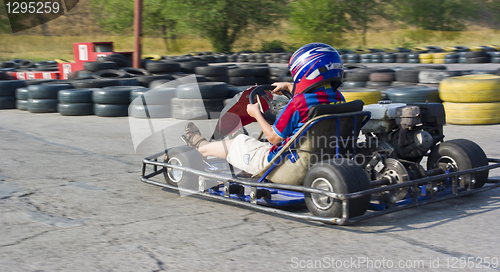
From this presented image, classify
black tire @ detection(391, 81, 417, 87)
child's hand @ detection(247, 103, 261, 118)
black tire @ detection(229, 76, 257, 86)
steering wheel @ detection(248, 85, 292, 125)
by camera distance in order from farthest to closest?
black tire @ detection(229, 76, 257, 86), black tire @ detection(391, 81, 417, 87), steering wheel @ detection(248, 85, 292, 125), child's hand @ detection(247, 103, 261, 118)

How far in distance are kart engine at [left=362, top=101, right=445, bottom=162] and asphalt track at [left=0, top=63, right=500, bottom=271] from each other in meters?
0.46

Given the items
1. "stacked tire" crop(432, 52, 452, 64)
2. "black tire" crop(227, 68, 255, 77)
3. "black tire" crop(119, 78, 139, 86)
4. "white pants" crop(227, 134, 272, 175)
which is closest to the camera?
"white pants" crop(227, 134, 272, 175)

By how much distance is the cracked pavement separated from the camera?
2.74 meters

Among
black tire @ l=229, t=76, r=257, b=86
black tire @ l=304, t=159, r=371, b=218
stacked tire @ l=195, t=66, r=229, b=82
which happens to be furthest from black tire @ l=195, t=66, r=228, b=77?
black tire @ l=304, t=159, r=371, b=218

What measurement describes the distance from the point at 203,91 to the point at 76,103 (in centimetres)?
258

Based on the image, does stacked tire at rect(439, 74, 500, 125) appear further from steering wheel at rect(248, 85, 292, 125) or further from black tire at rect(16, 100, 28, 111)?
black tire at rect(16, 100, 28, 111)

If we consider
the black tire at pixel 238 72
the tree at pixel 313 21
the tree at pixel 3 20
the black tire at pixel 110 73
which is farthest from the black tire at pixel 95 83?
the tree at pixel 3 20

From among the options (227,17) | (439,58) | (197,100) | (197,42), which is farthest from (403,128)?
(197,42)

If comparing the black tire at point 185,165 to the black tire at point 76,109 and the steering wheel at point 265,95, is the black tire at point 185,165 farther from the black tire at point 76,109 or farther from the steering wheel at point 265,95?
the black tire at point 76,109

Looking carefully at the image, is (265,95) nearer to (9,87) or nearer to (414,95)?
(414,95)

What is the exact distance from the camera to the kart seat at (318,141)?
3.30 m

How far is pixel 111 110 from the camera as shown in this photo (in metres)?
9.05

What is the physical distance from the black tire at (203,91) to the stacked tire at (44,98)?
2.90 metres

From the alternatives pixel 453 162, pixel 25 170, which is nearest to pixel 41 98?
pixel 25 170
